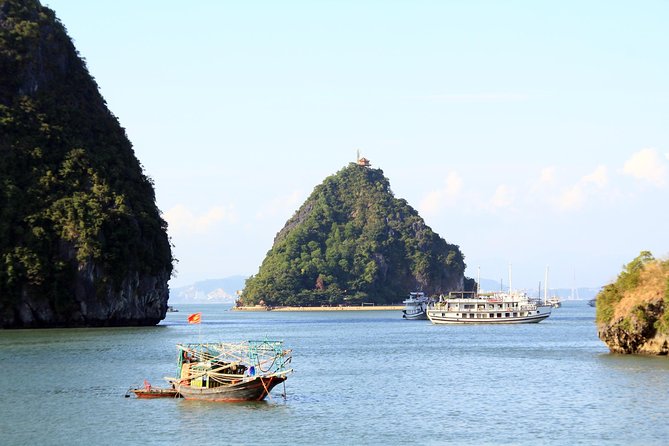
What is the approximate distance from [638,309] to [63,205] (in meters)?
69.5

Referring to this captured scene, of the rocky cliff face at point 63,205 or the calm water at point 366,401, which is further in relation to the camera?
the rocky cliff face at point 63,205

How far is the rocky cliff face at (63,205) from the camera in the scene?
110 m

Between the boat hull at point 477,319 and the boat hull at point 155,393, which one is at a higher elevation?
the boat hull at point 477,319

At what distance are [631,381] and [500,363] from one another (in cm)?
1667

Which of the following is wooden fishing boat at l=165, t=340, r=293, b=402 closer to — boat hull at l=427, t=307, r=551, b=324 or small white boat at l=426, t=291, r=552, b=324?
small white boat at l=426, t=291, r=552, b=324

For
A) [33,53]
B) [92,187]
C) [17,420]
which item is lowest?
[17,420]

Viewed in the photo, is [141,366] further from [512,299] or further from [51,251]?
[512,299]

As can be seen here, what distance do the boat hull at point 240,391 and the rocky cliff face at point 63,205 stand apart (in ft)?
211

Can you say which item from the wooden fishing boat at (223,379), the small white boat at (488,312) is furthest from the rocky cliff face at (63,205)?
the wooden fishing boat at (223,379)

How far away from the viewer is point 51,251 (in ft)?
367

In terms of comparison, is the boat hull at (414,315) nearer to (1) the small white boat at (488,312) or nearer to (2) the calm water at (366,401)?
(1) the small white boat at (488,312)

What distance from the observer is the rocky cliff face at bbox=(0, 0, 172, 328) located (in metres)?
110

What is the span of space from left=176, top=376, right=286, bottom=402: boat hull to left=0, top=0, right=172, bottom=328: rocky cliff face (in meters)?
64.4

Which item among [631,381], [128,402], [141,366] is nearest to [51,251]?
[141,366]
